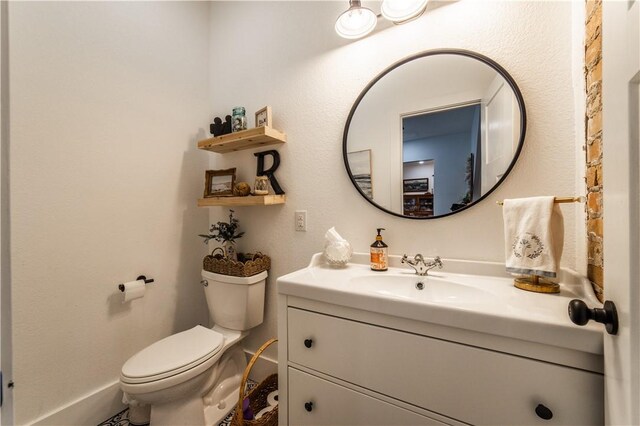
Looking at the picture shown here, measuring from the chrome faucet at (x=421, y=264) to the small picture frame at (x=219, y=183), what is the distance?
116 cm

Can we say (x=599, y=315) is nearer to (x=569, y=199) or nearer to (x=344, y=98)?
(x=569, y=199)

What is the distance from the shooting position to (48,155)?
1161 millimetres

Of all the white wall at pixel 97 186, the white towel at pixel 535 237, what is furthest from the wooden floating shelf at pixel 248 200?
the white towel at pixel 535 237

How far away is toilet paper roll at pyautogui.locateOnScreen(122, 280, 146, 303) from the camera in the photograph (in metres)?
1.36

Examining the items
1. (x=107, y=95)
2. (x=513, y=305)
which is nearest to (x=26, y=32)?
(x=107, y=95)

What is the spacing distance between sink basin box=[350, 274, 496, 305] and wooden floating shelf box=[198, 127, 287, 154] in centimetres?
93

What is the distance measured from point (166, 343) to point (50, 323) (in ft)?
1.67

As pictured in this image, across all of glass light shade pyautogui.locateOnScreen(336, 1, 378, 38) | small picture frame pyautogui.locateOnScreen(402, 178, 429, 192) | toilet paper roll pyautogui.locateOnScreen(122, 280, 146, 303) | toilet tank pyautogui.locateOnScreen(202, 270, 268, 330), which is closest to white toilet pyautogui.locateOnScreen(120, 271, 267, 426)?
toilet tank pyautogui.locateOnScreen(202, 270, 268, 330)

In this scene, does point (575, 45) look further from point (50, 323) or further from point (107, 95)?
point (50, 323)

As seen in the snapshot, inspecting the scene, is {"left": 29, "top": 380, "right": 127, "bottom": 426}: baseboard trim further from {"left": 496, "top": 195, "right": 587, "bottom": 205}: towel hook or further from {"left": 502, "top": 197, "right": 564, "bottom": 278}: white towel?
{"left": 496, "top": 195, "right": 587, "bottom": 205}: towel hook

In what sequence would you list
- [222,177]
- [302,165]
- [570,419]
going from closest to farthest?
[570,419], [302,165], [222,177]

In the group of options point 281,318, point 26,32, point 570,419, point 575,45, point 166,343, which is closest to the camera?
point 570,419

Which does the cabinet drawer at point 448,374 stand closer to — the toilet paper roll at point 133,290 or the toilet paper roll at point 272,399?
the toilet paper roll at point 272,399

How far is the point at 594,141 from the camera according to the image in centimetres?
73
